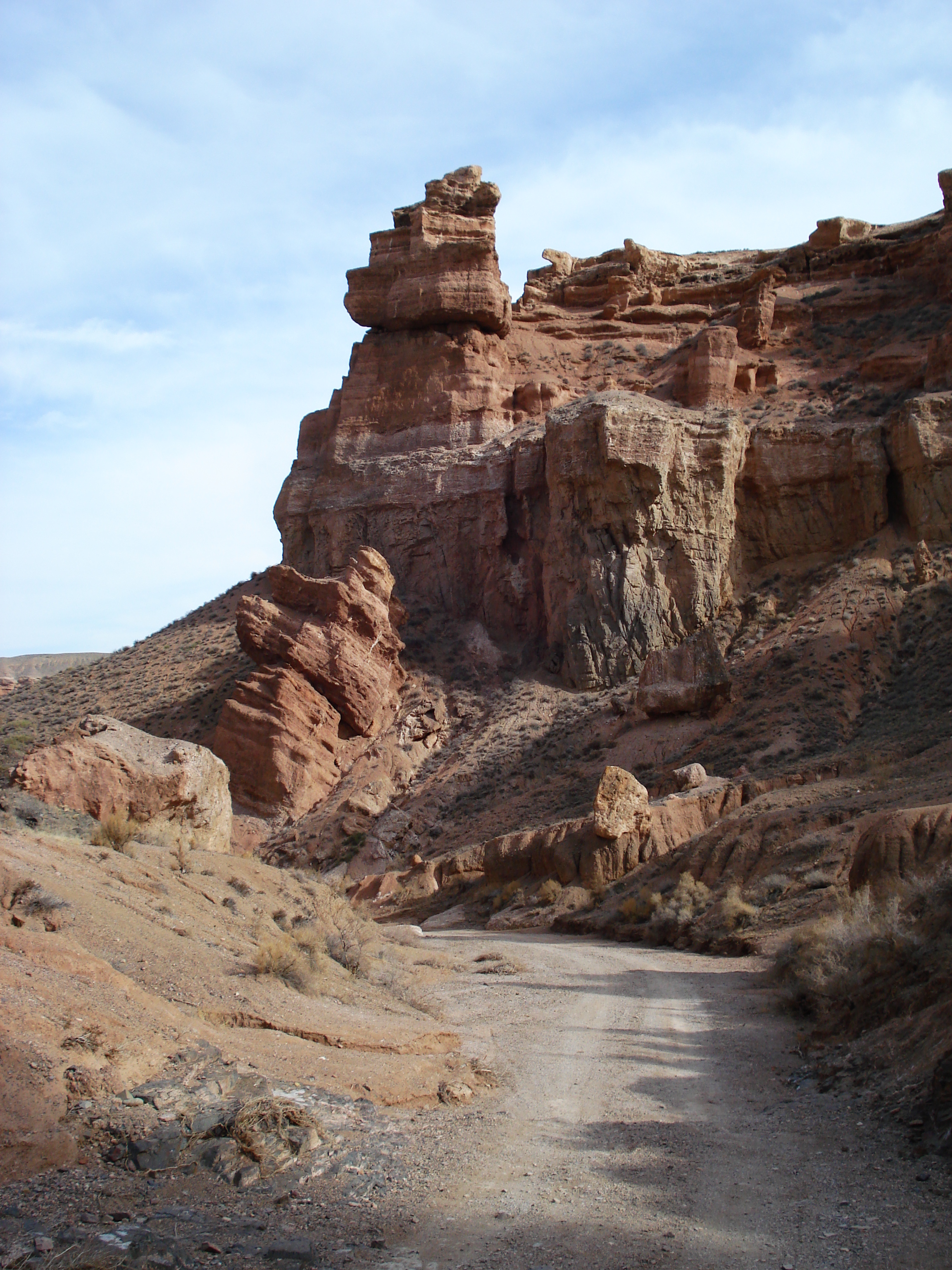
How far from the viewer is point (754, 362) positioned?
165ft

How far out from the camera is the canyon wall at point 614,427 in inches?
1705

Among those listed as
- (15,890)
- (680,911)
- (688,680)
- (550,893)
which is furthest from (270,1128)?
(688,680)

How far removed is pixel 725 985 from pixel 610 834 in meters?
11.1

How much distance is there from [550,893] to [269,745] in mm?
16649

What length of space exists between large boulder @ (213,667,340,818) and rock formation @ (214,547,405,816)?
32 mm

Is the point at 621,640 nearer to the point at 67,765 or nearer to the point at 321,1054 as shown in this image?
the point at 67,765

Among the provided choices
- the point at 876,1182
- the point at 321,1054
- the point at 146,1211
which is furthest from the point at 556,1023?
the point at 146,1211

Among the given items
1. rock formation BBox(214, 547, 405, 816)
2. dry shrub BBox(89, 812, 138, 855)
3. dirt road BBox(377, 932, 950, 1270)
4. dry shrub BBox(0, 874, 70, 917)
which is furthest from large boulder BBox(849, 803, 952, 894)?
rock formation BBox(214, 547, 405, 816)

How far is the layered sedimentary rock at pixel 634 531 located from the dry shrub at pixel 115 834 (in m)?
30.5

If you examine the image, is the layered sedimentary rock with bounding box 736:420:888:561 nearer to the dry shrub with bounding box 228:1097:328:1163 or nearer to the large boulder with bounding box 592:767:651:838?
the large boulder with bounding box 592:767:651:838

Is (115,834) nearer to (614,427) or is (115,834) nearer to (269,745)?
(269,745)

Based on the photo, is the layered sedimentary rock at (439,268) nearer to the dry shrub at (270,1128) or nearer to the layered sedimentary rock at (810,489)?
the layered sedimentary rock at (810,489)

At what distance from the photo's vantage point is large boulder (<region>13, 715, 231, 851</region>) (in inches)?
549

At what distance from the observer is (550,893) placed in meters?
25.2
